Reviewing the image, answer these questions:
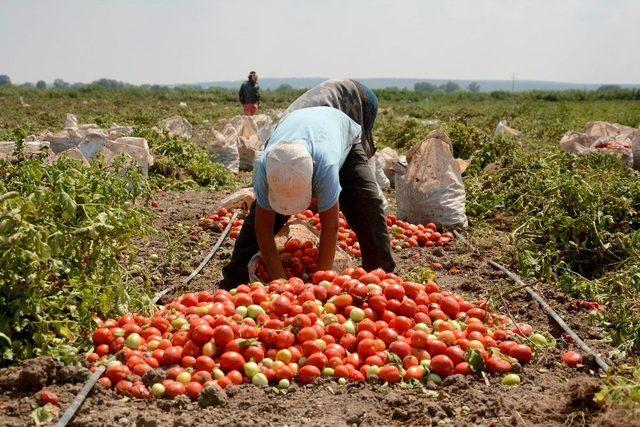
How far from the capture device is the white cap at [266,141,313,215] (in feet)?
14.2

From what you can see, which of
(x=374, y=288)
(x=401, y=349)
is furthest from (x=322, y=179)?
(x=401, y=349)

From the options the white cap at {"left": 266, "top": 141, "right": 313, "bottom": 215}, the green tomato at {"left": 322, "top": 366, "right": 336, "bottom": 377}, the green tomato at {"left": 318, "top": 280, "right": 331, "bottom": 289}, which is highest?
the white cap at {"left": 266, "top": 141, "right": 313, "bottom": 215}

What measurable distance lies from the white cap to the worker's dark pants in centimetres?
95

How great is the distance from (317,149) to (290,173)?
1.02ft

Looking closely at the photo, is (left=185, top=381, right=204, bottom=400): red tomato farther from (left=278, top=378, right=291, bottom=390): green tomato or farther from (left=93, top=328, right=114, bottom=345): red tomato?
(left=93, top=328, right=114, bottom=345): red tomato

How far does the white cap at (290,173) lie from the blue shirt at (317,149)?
0.12 m

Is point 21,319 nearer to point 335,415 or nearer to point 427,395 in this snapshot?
point 335,415

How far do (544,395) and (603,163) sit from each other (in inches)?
A: 241

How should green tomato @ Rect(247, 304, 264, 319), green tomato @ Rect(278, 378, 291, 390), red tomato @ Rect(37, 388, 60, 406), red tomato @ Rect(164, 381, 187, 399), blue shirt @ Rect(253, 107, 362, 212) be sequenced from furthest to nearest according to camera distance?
blue shirt @ Rect(253, 107, 362, 212)
green tomato @ Rect(247, 304, 264, 319)
green tomato @ Rect(278, 378, 291, 390)
red tomato @ Rect(164, 381, 187, 399)
red tomato @ Rect(37, 388, 60, 406)

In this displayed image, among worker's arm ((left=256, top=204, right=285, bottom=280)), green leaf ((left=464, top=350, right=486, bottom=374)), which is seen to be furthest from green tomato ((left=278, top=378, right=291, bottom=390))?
worker's arm ((left=256, top=204, right=285, bottom=280))

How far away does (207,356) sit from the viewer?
150 inches

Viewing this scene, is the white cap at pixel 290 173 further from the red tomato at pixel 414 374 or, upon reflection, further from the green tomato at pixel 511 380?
the green tomato at pixel 511 380

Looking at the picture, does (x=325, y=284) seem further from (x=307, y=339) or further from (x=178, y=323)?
(x=178, y=323)

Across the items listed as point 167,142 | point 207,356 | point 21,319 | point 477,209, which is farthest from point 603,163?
point 21,319
